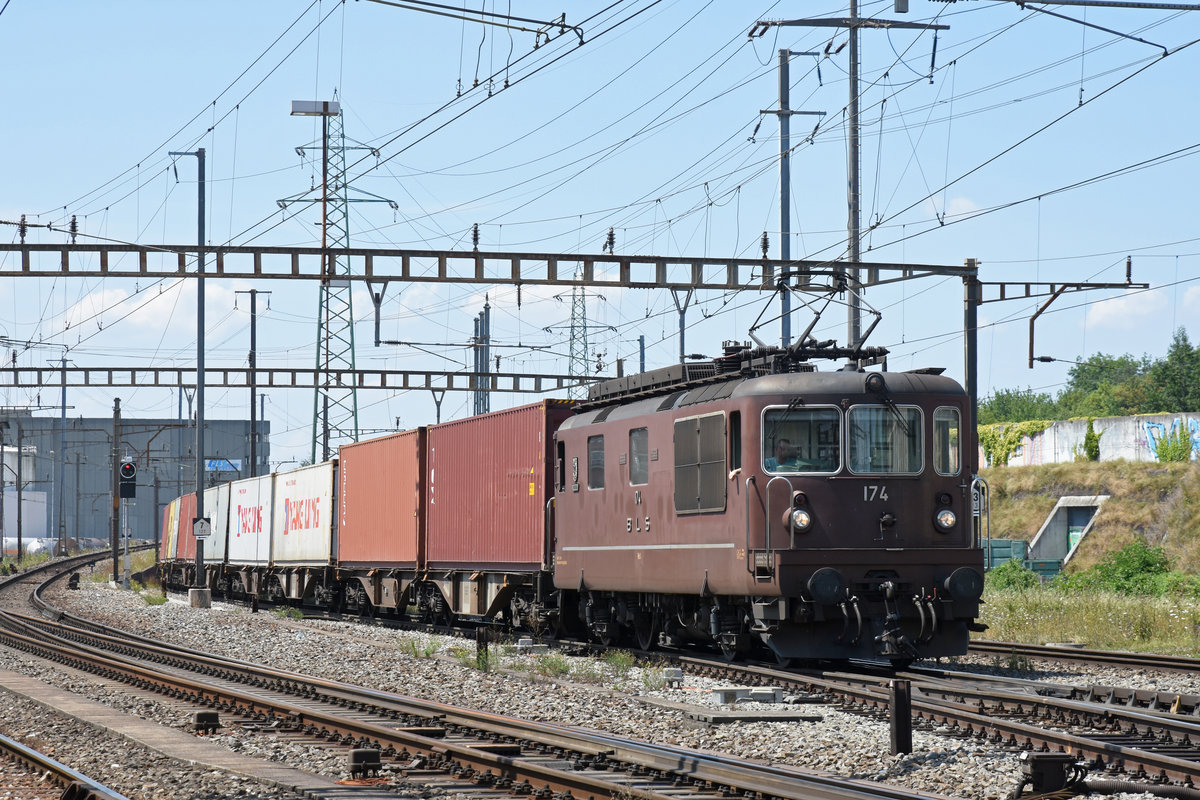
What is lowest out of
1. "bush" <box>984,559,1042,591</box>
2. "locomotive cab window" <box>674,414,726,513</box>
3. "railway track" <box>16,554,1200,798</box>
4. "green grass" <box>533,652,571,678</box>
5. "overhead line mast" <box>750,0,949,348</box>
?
"bush" <box>984,559,1042,591</box>

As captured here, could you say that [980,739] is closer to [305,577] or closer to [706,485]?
[706,485]

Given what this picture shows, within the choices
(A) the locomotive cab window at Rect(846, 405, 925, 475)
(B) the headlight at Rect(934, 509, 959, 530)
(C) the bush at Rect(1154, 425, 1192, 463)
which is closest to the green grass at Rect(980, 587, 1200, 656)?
(B) the headlight at Rect(934, 509, 959, 530)

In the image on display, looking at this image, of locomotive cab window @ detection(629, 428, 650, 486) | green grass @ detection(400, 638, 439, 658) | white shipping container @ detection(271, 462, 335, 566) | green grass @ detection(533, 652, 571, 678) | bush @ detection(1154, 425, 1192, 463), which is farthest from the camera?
bush @ detection(1154, 425, 1192, 463)

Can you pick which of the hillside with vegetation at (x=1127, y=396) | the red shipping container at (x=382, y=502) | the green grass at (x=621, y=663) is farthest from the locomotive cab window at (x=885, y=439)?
the hillside with vegetation at (x=1127, y=396)

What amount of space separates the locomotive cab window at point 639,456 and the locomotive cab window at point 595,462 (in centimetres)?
91

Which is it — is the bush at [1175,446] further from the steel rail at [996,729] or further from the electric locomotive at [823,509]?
the steel rail at [996,729]

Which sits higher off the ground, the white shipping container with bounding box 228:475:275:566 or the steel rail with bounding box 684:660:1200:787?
the white shipping container with bounding box 228:475:275:566

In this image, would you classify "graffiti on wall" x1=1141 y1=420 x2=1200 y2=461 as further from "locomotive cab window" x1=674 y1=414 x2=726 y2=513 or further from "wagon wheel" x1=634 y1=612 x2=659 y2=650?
"locomotive cab window" x1=674 y1=414 x2=726 y2=513

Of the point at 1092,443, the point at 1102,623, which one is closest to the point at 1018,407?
the point at 1092,443

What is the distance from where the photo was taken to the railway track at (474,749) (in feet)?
28.4

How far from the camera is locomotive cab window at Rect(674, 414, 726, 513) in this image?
51.2 ft

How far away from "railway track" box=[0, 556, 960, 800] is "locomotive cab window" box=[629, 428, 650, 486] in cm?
470

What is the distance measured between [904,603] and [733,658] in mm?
2546

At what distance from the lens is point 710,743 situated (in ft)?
36.5
